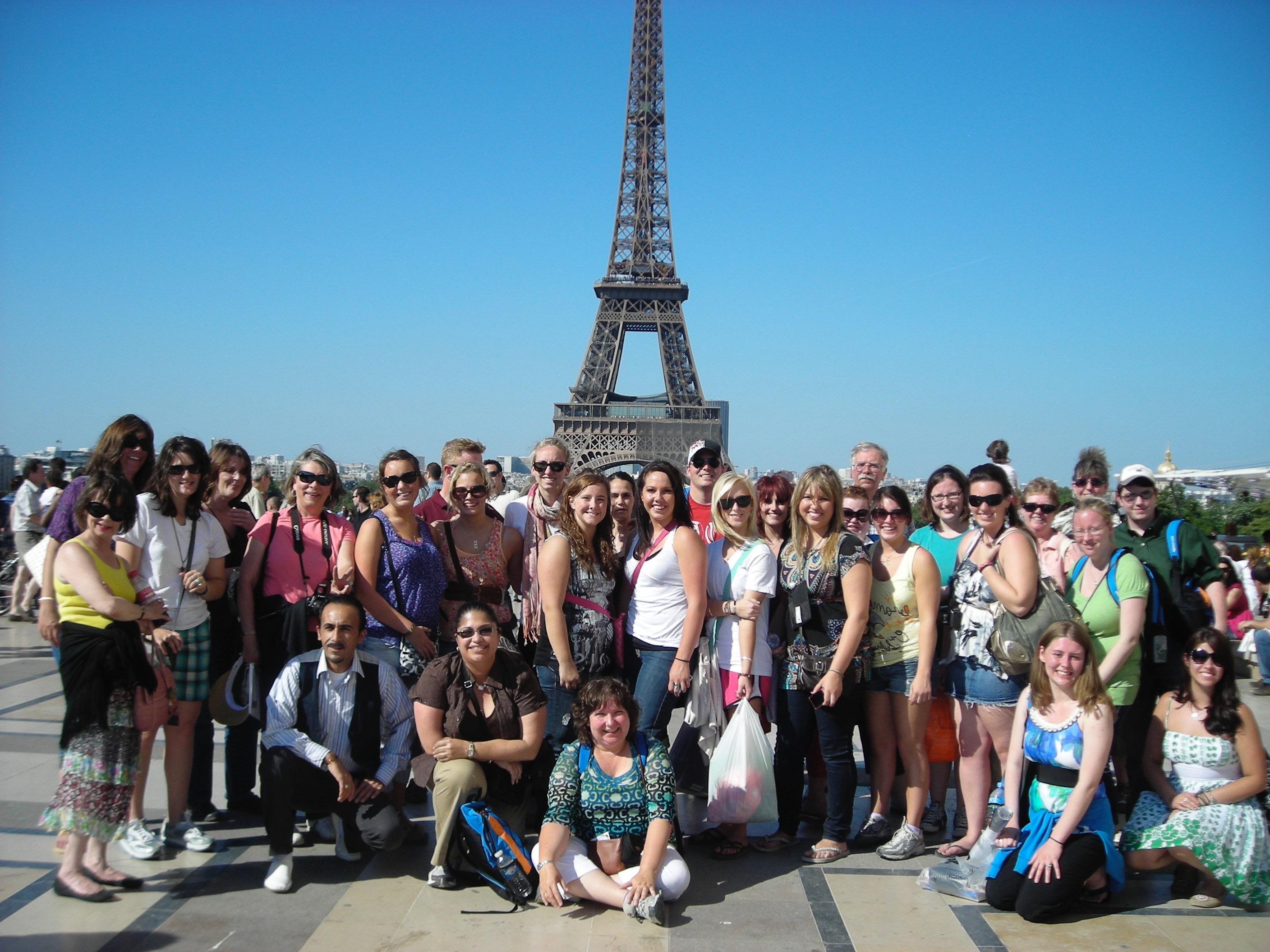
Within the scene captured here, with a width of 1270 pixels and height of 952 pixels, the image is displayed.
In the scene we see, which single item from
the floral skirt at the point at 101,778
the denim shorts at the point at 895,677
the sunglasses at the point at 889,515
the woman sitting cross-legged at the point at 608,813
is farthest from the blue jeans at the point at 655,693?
the floral skirt at the point at 101,778

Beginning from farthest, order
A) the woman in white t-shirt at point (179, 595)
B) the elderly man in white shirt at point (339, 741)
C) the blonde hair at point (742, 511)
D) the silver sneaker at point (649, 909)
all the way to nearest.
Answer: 1. the blonde hair at point (742, 511)
2. the woman in white t-shirt at point (179, 595)
3. the elderly man in white shirt at point (339, 741)
4. the silver sneaker at point (649, 909)

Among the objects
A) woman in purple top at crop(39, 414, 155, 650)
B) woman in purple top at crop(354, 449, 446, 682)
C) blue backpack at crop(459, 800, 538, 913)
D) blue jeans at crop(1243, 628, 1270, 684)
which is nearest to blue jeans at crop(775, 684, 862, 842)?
blue backpack at crop(459, 800, 538, 913)

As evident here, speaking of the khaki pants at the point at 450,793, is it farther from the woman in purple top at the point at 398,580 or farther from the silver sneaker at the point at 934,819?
the silver sneaker at the point at 934,819

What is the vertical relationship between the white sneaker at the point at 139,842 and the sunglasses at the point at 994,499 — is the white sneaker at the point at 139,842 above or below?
below

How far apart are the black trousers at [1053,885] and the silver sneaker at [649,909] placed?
132cm

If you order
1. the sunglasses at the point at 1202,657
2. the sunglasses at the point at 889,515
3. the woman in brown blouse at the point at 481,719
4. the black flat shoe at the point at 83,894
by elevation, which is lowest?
the black flat shoe at the point at 83,894

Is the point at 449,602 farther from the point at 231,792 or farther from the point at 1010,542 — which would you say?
the point at 1010,542

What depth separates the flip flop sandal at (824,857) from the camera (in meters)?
4.16

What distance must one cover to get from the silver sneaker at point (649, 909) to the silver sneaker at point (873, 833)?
124 centimetres

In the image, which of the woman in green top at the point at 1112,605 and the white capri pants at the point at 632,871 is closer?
the white capri pants at the point at 632,871

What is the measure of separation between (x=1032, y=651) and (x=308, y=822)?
3349 mm

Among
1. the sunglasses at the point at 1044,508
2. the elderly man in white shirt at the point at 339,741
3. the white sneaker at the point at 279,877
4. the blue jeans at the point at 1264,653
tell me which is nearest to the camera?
the white sneaker at the point at 279,877

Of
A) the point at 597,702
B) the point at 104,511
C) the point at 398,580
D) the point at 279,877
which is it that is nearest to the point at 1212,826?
the point at 597,702

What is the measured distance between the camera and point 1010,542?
4156 mm
